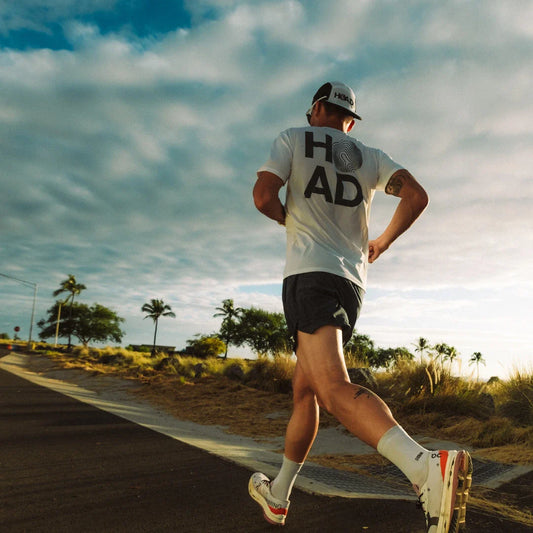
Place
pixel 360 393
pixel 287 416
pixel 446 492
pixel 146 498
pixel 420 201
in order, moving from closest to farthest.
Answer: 1. pixel 446 492
2. pixel 360 393
3. pixel 420 201
4. pixel 146 498
5. pixel 287 416

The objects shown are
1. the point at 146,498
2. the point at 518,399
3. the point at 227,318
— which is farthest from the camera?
the point at 227,318

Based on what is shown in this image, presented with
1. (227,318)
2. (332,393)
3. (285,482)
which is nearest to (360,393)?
(332,393)

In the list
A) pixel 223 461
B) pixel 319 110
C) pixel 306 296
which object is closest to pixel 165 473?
pixel 223 461

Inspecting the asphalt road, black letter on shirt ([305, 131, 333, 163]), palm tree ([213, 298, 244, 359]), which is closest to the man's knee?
the asphalt road

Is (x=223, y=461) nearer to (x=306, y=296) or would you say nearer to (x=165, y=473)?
(x=165, y=473)

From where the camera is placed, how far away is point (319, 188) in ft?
8.07

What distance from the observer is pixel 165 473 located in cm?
364

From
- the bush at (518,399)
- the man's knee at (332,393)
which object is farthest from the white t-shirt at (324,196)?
the bush at (518,399)

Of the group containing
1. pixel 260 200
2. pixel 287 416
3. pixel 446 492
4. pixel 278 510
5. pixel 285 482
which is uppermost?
pixel 260 200

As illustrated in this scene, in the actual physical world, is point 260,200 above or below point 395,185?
below

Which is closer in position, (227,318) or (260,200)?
(260,200)

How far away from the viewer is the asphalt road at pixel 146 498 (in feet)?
8.27

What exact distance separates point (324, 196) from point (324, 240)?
0.24m

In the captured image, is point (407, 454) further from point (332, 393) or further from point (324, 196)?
point (324, 196)
